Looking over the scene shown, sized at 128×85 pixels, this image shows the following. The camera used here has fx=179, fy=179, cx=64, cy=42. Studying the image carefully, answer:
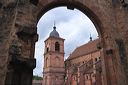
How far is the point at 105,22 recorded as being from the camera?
23.9 feet

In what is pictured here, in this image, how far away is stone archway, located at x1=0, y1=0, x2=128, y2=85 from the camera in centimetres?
525

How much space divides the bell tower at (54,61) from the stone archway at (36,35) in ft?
112

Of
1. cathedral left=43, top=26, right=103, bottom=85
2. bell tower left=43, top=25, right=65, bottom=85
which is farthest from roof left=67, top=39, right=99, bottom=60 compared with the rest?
bell tower left=43, top=25, right=65, bottom=85

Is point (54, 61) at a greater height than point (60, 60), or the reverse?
point (60, 60)

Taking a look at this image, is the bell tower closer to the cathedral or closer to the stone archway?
the cathedral

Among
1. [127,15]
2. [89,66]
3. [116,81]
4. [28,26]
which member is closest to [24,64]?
[28,26]

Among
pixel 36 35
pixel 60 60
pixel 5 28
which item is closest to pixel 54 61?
pixel 60 60

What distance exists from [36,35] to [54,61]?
120ft

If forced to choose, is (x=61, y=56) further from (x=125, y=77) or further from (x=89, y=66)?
(x=125, y=77)

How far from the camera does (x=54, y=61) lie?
42.2 metres

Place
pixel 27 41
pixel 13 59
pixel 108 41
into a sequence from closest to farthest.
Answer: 1. pixel 13 59
2. pixel 27 41
3. pixel 108 41

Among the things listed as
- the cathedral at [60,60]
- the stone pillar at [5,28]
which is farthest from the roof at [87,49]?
the stone pillar at [5,28]

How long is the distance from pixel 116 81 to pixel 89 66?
2619cm

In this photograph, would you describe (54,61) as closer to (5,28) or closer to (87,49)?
(87,49)
